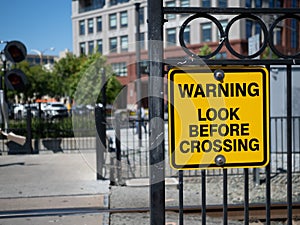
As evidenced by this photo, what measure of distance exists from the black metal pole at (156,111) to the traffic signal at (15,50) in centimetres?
969

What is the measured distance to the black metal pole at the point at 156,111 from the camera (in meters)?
2.48

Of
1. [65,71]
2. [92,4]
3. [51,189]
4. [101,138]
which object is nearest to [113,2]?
[92,4]

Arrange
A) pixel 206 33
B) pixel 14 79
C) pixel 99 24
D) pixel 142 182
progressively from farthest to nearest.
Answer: pixel 206 33
pixel 99 24
pixel 14 79
pixel 142 182

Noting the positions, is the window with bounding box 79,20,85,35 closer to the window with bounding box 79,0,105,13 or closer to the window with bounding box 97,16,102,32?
the window with bounding box 79,0,105,13

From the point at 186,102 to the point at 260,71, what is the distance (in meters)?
0.50

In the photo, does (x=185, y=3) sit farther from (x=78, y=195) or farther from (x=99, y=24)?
(x=78, y=195)

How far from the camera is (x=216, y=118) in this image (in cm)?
250

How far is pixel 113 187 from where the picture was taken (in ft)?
25.4

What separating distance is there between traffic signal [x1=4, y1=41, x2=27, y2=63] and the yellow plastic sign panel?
981cm

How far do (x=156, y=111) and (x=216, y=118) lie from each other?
14.2 inches

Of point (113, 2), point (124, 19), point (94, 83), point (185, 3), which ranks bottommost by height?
point (94, 83)

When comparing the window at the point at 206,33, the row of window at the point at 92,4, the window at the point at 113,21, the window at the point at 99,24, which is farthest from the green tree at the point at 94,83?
the window at the point at 206,33

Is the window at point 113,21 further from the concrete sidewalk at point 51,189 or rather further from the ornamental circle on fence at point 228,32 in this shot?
the ornamental circle on fence at point 228,32

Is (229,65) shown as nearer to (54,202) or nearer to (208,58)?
(208,58)
